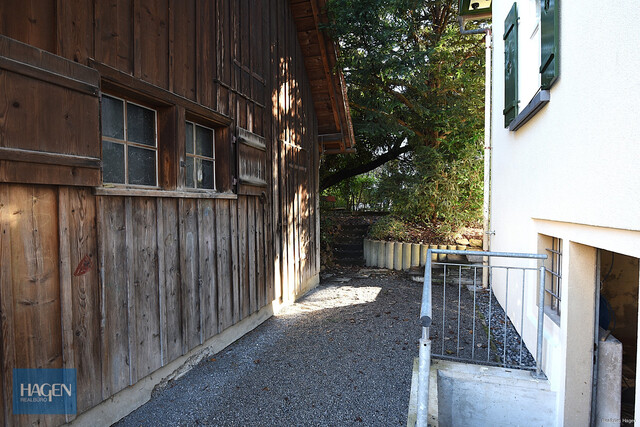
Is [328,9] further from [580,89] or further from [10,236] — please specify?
[10,236]

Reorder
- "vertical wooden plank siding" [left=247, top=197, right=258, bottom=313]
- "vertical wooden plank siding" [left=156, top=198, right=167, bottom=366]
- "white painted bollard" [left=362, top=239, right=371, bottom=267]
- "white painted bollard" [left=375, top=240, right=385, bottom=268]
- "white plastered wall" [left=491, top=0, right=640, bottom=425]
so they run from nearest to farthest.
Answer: "white plastered wall" [left=491, top=0, right=640, bottom=425]
"vertical wooden plank siding" [left=156, top=198, right=167, bottom=366]
"vertical wooden plank siding" [left=247, top=197, right=258, bottom=313]
"white painted bollard" [left=375, top=240, right=385, bottom=268]
"white painted bollard" [left=362, top=239, right=371, bottom=267]

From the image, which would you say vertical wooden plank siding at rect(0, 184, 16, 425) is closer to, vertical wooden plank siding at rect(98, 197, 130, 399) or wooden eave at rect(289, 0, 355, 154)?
vertical wooden plank siding at rect(98, 197, 130, 399)

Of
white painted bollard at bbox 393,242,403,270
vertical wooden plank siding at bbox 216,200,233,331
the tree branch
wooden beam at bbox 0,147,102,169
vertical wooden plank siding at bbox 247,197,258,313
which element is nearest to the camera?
wooden beam at bbox 0,147,102,169

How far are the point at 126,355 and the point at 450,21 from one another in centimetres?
1085

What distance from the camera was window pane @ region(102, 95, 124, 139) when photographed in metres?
2.85

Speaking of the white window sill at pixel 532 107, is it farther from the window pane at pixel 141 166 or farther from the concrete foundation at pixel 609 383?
the window pane at pixel 141 166

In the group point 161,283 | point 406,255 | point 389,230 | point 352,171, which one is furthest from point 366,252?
point 161,283

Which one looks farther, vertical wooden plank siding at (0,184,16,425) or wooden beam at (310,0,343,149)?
wooden beam at (310,0,343,149)

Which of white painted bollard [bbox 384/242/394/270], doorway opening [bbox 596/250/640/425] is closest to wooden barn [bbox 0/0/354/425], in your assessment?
doorway opening [bbox 596/250/640/425]

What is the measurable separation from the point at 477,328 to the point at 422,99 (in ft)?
20.8

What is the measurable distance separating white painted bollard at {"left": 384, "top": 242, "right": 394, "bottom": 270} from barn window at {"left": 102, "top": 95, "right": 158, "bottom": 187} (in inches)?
260

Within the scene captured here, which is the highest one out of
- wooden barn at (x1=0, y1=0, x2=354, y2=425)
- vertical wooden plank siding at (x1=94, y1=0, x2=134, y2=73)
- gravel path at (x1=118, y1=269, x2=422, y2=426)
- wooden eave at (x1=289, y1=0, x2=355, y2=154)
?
wooden eave at (x1=289, y1=0, x2=355, y2=154)

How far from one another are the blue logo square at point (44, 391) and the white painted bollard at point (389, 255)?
7412 millimetres

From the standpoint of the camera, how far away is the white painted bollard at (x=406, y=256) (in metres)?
8.89
